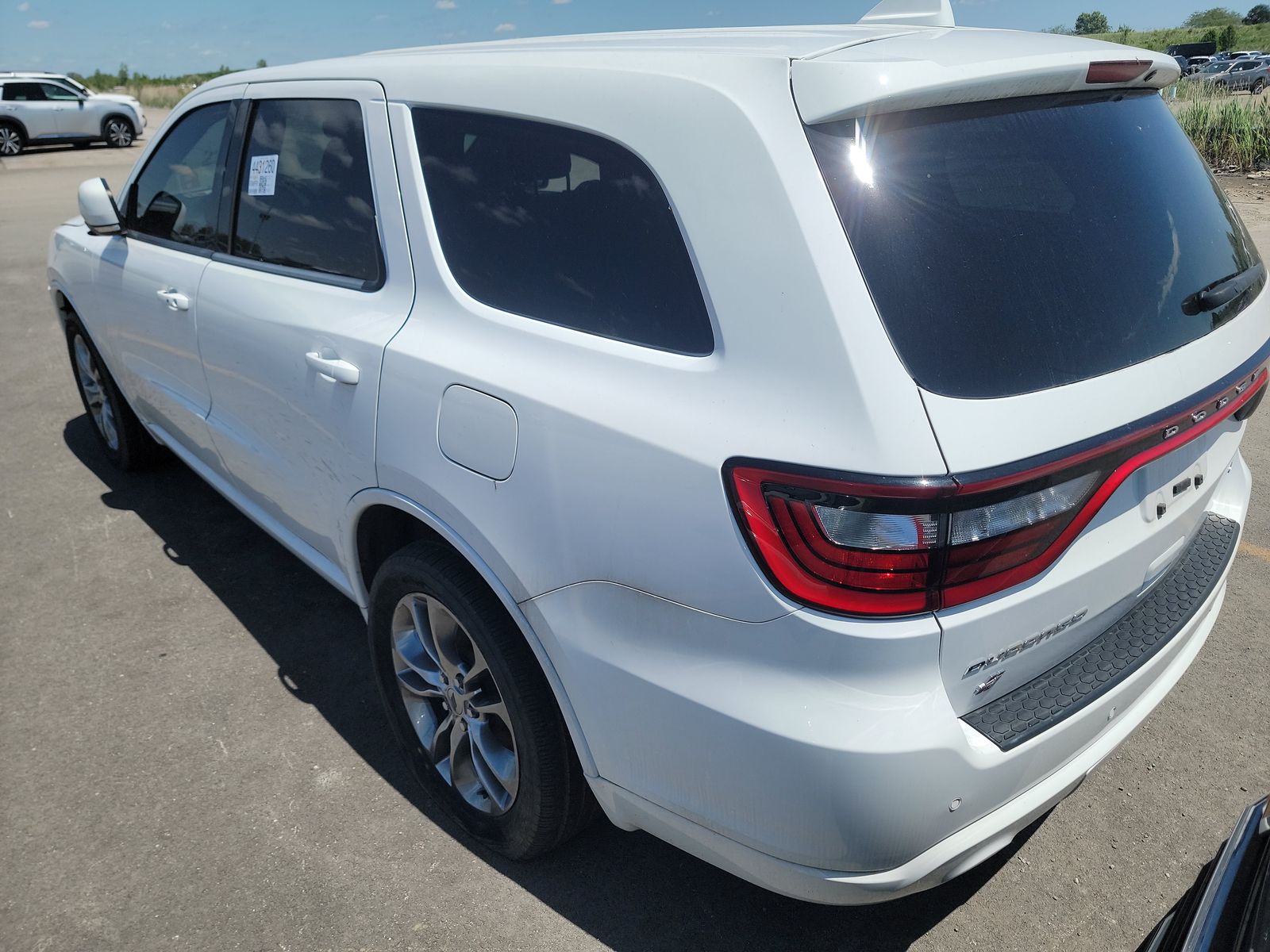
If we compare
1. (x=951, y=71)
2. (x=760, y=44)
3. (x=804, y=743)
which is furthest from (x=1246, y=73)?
(x=804, y=743)

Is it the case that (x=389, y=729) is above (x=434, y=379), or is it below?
below

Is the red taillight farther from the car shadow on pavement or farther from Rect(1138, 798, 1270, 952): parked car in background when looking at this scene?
the car shadow on pavement

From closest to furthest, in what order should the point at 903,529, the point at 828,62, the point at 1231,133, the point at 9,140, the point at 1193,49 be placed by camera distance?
1. the point at 903,529
2. the point at 828,62
3. the point at 1231,133
4. the point at 9,140
5. the point at 1193,49

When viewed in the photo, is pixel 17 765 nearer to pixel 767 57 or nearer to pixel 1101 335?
pixel 767 57

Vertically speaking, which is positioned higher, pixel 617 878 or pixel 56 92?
pixel 56 92

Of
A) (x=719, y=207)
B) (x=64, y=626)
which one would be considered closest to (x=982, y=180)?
(x=719, y=207)

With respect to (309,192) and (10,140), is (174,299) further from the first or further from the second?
(10,140)

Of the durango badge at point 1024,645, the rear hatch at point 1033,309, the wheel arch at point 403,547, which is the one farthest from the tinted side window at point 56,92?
the durango badge at point 1024,645

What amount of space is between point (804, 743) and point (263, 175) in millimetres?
2559

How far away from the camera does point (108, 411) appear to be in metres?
4.72

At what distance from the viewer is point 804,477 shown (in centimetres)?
156

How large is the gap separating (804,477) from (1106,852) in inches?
63.9

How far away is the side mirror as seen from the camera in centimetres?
387

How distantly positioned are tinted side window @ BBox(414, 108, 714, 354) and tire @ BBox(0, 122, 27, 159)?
24866 mm
